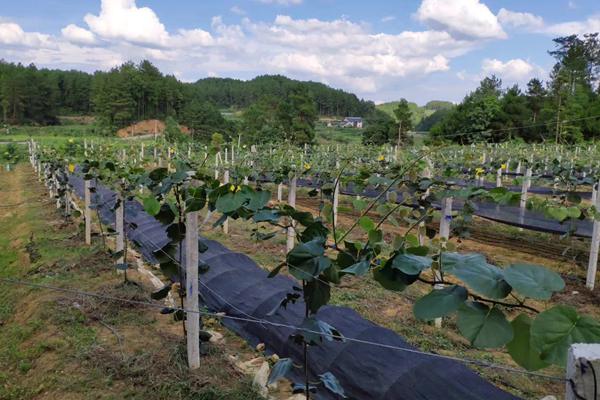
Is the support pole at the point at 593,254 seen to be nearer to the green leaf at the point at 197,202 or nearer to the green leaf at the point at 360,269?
the green leaf at the point at 197,202

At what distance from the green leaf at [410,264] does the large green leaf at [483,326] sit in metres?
0.16

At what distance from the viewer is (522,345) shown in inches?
39.9

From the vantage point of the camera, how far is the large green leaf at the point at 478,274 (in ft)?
3.13

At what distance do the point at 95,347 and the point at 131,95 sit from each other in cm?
4610

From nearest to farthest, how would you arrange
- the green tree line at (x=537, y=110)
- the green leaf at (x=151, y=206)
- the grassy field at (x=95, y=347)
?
the green leaf at (x=151, y=206) → the grassy field at (x=95, y=347) → the green tree line at (x=537, y=110)

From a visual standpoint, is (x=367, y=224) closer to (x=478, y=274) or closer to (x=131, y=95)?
(x=478, y=274)

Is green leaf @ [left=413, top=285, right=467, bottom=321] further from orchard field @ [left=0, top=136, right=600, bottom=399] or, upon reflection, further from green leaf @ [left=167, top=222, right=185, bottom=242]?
green leaf @ [left=167, top=222, right=185, bottom=242]

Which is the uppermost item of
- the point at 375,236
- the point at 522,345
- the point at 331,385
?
the point at 375,236

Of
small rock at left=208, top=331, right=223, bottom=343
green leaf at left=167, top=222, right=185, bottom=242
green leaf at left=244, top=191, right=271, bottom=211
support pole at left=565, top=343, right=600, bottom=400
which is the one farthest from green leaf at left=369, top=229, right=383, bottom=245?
small rock at left=208, top=331, right=223, bottom=343

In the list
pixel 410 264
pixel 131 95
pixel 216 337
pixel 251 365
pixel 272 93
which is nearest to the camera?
pixel 410 264

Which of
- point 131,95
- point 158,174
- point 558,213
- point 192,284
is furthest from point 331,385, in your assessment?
point 131,95

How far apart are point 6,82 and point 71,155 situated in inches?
2079

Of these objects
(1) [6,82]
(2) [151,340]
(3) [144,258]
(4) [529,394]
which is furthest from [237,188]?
(1) [6,82]

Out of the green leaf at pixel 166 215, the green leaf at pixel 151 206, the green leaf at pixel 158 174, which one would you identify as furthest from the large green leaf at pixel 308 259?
the green leaf at pixel 166 215
